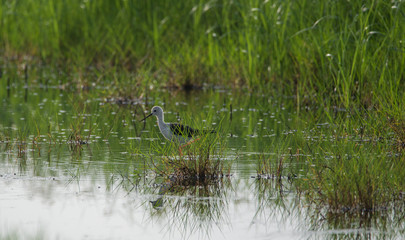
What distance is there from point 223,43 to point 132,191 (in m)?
8.62

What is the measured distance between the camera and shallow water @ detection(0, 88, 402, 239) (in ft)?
19.0

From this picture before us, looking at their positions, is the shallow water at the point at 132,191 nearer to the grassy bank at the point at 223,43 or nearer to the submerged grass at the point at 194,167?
the submerged grass at the point at 194,167

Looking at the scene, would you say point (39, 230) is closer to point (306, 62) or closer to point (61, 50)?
point (306, 62)

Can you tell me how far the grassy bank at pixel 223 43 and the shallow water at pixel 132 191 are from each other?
3.79 ft

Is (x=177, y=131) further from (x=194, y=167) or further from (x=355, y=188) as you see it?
(x=355, y=188)

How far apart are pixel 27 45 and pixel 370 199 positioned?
14190 millimetres

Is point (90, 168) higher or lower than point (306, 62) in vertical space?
lower

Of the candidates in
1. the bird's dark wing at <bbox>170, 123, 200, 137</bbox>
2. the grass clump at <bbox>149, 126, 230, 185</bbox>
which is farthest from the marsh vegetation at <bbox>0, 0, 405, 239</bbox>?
the bird's dark wing at <bbox>170, 123, 200, 137</bbox>

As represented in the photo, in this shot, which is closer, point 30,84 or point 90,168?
point 90,168

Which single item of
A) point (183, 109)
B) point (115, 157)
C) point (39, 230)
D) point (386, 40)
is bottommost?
point (39, 230)

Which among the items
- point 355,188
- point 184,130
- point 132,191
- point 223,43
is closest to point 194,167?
point 132,191

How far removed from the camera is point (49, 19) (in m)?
17.9

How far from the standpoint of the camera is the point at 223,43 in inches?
598

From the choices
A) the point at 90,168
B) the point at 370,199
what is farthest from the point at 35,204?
the point at 370,199
